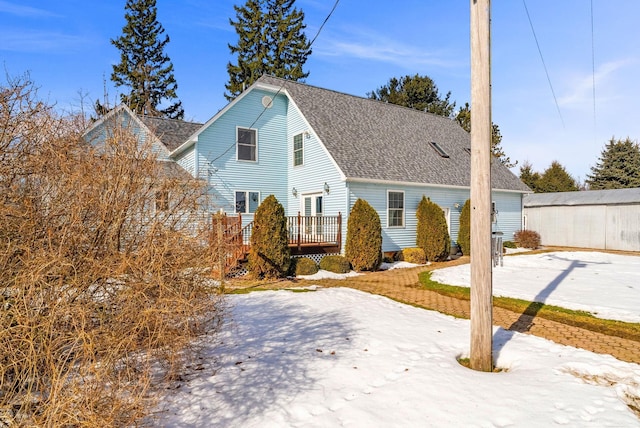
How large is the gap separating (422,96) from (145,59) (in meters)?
25.9

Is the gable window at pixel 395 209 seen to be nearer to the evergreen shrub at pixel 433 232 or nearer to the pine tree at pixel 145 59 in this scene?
the evergreen shrub at pixel 433 232

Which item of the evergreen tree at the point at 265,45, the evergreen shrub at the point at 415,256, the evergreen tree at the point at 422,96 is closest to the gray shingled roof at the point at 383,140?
the evergreen shrub at the point at 415,256

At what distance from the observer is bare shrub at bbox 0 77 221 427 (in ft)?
7.80

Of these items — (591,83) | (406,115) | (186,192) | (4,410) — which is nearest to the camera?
(4,410)

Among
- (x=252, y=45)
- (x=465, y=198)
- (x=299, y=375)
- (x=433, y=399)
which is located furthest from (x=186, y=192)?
(x=252, y=45)

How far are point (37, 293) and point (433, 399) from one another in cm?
357

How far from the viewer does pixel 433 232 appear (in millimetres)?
14195

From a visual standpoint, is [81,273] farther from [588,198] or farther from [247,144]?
[588,198]

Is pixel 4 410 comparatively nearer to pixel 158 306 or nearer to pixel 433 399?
pixel 158 306

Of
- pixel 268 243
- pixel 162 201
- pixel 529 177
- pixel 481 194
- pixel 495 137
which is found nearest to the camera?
pixel 162 201

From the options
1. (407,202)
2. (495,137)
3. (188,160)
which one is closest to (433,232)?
(407,202)

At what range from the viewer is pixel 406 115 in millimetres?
19641

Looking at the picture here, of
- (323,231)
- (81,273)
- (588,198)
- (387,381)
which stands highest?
→ (588,198)

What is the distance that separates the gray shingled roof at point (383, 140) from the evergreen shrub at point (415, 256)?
9.36 ft
